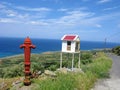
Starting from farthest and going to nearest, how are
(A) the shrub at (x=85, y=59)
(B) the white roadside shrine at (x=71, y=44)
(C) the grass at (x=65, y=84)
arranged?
(A) the shrub at (x=85, y=59)
(B) the white roadside shrine at (x=71, y=44)
(C) the grass at (x=65, y=84)

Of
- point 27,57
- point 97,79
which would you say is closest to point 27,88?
point 27,57

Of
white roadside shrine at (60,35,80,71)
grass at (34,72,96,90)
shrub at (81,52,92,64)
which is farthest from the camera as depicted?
shrub at (81,52,92,64)

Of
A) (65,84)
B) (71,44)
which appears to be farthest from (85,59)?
(65,84)

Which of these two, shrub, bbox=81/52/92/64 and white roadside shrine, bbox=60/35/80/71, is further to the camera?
shrub, bbox=81/52/92/64

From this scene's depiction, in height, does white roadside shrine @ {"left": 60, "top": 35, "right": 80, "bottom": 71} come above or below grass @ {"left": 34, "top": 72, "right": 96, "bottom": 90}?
above

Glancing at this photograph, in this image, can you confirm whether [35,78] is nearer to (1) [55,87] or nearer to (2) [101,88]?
(1) [55,87]

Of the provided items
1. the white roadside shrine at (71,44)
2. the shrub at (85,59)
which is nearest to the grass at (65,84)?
the white roadside shrine at (71,44)

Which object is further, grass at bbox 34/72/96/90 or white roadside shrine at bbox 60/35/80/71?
white roadside shrine at bbox 60/35/80/71

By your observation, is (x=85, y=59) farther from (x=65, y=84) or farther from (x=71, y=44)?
(x=65, y=84)

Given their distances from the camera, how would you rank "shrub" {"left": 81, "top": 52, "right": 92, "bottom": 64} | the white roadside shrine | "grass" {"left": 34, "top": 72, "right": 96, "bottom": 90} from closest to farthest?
"grass" {"left": 34, "top": 72, "right": 96, "bottom": 90} < the white roadside shrine < "shrub" {"left": 81, "top": 52, "right": 92, "bottom": 64}

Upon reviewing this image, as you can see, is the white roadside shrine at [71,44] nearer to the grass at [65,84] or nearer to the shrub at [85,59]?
the grass at [65,84]

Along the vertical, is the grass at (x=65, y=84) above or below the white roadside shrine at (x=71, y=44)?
below

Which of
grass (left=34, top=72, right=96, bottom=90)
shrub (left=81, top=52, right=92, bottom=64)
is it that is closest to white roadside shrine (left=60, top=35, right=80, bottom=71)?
grass (left=34, top=72, right=96, bottom=90)

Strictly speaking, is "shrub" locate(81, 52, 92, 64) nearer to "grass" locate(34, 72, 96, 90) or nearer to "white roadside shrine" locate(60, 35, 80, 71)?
"white roadside shrine" locate(60, 35, 80, 71)
